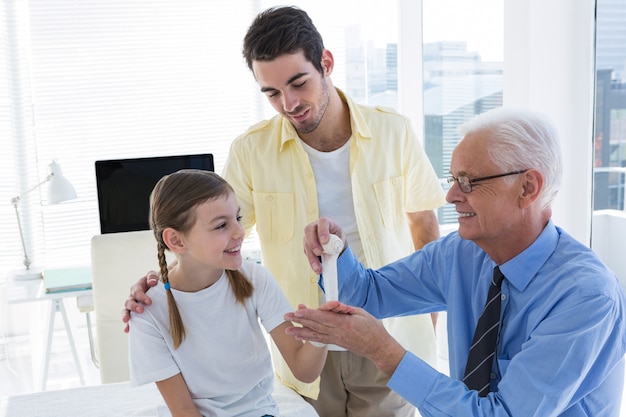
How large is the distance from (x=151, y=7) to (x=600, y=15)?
2.86 m

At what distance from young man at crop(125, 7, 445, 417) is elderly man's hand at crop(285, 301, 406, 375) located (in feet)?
1.58

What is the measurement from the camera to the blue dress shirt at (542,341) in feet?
4.00

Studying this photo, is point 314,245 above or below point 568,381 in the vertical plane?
above

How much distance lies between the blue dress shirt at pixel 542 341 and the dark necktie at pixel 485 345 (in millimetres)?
19

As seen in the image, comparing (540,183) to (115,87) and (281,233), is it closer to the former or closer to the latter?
(281,233)

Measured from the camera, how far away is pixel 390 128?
196 centimetres

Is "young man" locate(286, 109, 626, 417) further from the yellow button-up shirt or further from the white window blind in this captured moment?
the white window blind

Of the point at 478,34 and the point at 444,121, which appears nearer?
the point at 478,34

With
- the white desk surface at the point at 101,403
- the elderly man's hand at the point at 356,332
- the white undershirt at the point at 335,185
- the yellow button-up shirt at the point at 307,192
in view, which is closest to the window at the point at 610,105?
the yellow button-up shirt at the point at 307,192

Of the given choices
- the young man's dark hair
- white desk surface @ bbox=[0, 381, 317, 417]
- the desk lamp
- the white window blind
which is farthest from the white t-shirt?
the white window blind

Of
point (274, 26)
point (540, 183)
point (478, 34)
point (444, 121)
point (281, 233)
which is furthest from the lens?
point (444, 121)

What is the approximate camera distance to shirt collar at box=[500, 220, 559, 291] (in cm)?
137

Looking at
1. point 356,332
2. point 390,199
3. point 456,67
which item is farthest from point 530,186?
point 456,67

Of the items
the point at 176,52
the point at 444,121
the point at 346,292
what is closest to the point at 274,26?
the point at 346,292
